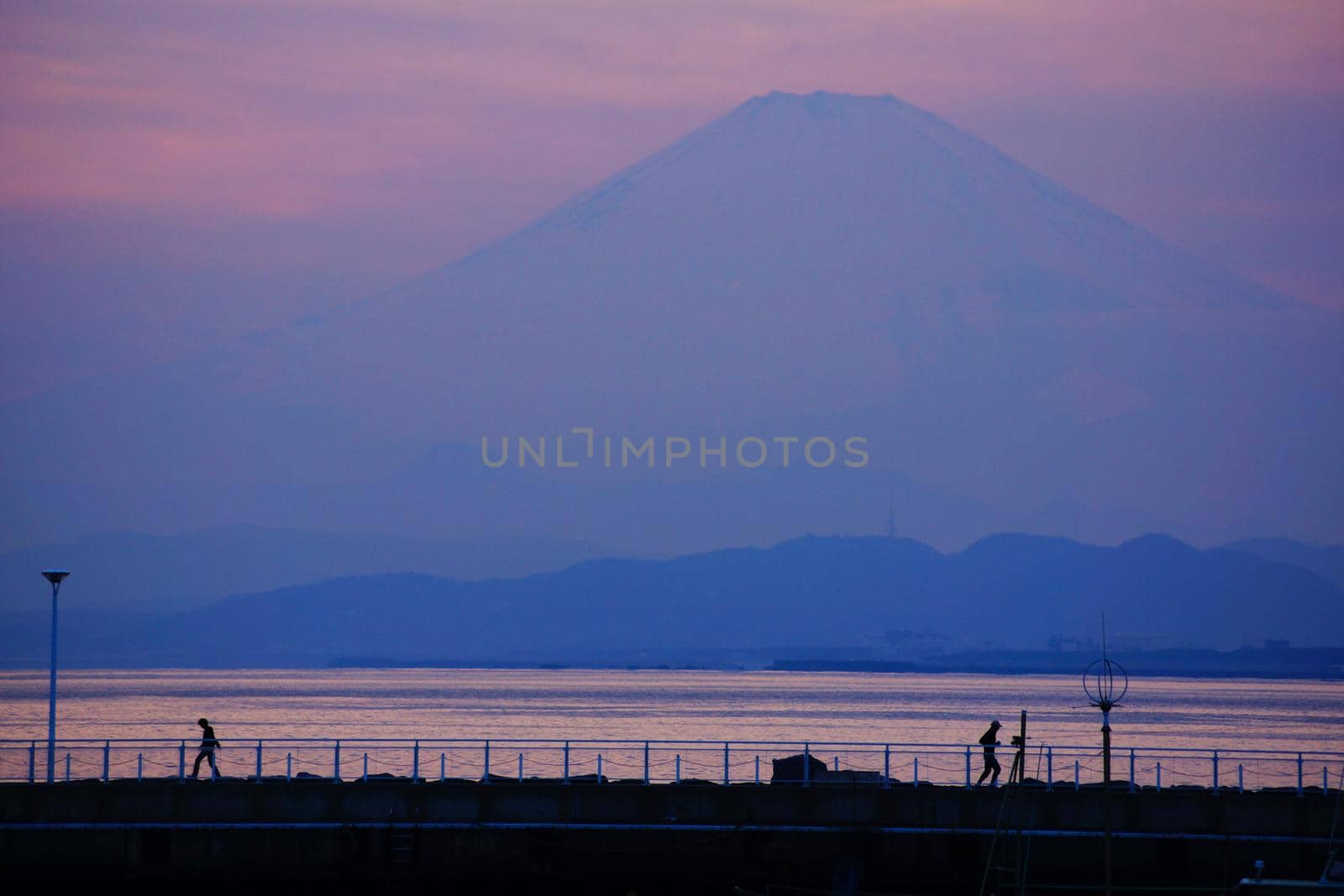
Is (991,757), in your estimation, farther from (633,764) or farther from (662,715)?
(662,715)

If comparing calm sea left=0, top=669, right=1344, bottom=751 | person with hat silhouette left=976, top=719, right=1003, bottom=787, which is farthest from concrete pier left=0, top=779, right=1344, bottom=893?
calm sea left=0, top=669, right=1344, bottom=751

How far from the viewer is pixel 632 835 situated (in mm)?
34375

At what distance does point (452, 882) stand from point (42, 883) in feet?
23.8

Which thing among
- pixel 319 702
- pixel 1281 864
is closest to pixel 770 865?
pixel 1281 864

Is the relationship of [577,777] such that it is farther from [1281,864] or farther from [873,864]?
[1281,864]

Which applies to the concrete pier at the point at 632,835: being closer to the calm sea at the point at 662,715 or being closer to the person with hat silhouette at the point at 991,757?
the person with hat silhouette at the point at 991,757

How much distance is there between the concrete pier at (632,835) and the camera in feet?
111

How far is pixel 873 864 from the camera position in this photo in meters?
34.2

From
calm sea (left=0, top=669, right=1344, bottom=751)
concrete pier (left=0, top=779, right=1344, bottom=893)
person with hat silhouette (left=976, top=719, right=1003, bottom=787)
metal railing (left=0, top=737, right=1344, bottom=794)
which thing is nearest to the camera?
concrete pier (left=0, top=779, right=1344, bottom=893)

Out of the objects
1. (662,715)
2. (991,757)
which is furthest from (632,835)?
(662,715)

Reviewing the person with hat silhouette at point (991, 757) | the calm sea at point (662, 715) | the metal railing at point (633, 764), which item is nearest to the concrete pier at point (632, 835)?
the person with hat silhouette at point (991, 757)

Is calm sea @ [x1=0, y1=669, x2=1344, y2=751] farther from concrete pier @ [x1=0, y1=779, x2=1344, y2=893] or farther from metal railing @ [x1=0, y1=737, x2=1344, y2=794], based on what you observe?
concrete pier @ [x1=0, y1=779, x2=1344, y2=893]

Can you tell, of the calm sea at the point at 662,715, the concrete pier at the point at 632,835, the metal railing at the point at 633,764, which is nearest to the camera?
the concrete pier at the point at 632,835

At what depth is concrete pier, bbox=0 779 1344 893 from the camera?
111ft
